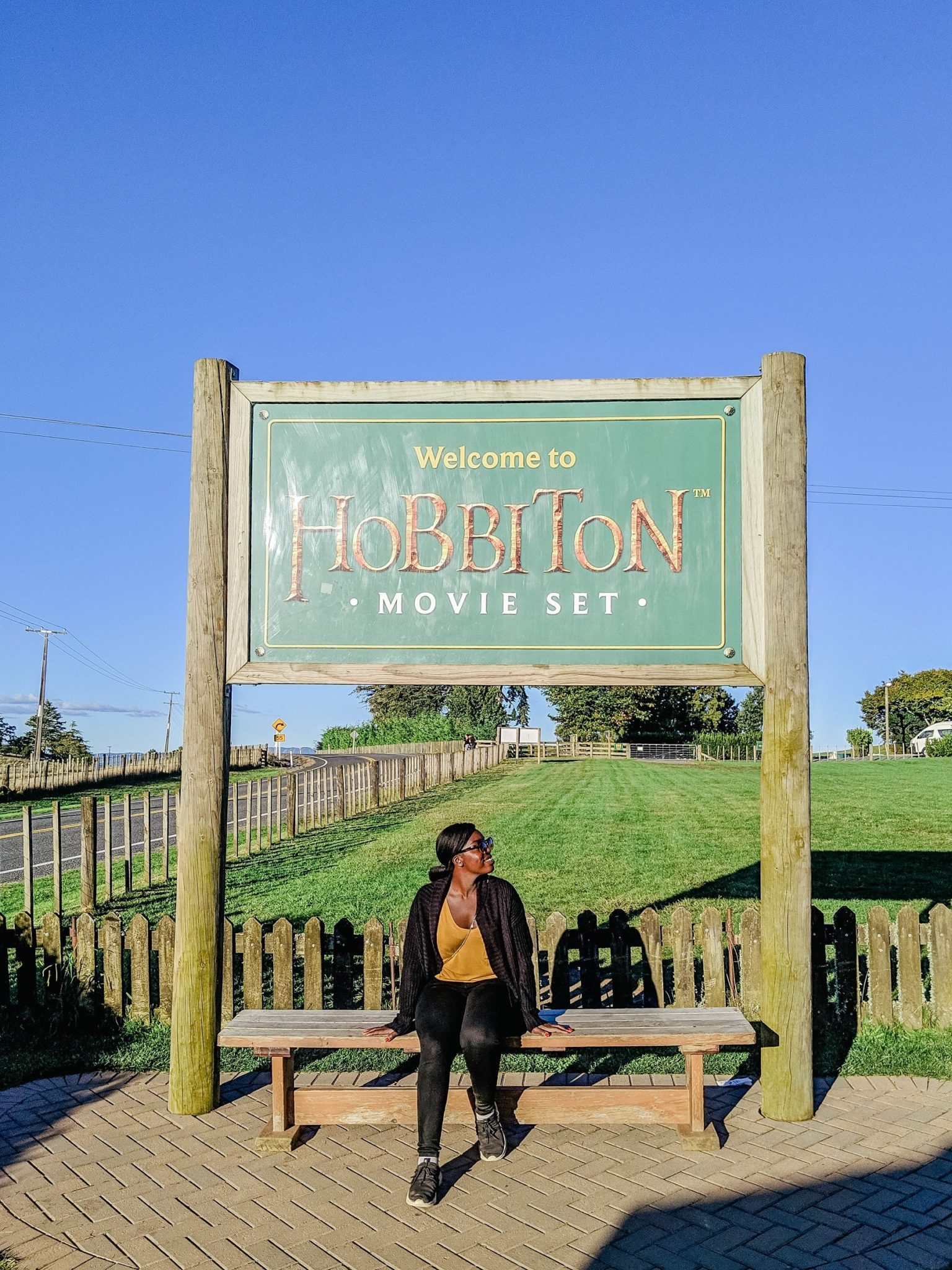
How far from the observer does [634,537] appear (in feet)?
18.9

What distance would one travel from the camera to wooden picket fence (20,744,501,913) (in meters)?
12.1

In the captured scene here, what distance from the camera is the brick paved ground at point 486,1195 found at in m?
3.92

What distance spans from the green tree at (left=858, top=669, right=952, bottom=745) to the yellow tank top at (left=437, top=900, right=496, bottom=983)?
104679 millimetres

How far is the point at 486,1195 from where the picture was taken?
14.4 feet

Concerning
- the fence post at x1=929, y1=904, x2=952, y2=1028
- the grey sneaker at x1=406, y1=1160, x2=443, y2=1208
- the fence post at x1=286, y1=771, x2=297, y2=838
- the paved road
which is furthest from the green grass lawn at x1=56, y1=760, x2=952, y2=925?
the grey sneaker at x1=406, y1=1160, x2=443, y2=1208

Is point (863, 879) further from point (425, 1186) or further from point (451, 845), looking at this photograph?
point (425, 1186)

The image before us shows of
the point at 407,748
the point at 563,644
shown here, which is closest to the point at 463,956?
the point at 563,644

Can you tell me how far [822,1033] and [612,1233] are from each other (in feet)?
10.1

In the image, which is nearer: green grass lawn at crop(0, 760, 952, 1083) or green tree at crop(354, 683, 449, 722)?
green grass lawn at crop(0, 760, 952, 1083)

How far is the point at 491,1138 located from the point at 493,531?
3.01m

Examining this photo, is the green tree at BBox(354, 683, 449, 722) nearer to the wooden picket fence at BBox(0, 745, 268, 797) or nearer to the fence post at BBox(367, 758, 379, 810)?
the wooden picket fence at BBox(0, 745, 268, 797)

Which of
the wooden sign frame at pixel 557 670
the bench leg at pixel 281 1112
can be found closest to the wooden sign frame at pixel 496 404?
the wooden sign frame at pixel 557 670

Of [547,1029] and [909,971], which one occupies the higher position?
[547,1029]

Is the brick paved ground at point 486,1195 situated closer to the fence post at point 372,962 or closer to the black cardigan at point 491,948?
the black cardigan at point 491,948
